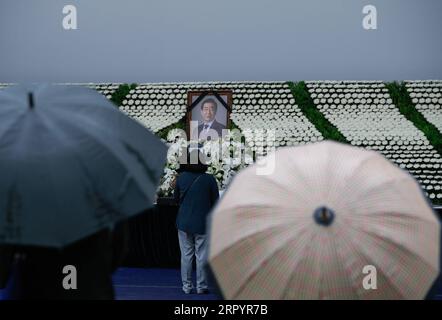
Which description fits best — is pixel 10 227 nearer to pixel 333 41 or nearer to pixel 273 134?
pixel 273 134

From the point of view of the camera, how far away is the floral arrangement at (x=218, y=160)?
8.95 m

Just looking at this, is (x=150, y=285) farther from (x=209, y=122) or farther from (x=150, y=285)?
(x=209, y=122)

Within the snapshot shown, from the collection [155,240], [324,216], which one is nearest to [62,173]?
[324,216]

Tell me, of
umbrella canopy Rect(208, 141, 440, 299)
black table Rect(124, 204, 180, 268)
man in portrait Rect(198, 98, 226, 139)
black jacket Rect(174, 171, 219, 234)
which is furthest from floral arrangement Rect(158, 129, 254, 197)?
umbrella canopy Rect(208, 141, 440, 299)

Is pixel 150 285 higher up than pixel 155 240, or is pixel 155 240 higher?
pixel 155 240

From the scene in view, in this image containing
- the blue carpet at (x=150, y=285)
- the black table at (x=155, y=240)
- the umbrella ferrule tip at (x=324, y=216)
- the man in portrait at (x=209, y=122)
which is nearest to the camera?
the umbrella ferrule tip at (x=324, y=216)

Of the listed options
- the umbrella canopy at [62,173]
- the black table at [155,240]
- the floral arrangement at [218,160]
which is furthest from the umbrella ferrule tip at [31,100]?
the black table at [155,240]

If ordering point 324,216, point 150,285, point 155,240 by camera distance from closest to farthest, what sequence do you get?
point 324,216
point 150,285
point 155,240

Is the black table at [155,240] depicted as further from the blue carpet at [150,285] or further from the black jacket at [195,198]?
the black jacket at [195,198]

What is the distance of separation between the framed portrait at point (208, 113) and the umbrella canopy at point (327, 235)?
6.80m

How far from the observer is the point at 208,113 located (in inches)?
420

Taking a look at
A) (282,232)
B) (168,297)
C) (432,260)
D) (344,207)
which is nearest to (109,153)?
(282,232)

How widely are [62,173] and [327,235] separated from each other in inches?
43.9

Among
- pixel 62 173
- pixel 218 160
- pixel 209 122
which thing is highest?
pixel 62 173
